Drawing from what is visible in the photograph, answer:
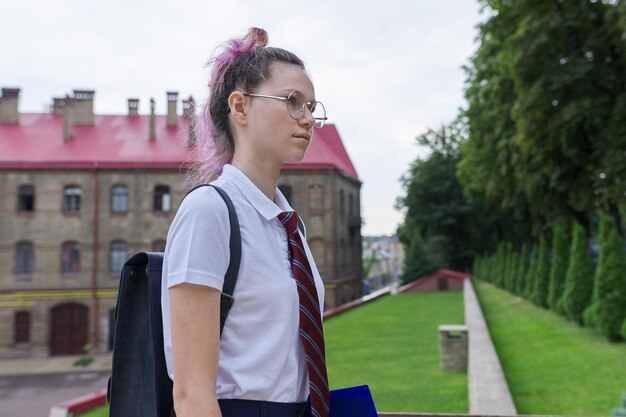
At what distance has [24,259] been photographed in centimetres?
3244

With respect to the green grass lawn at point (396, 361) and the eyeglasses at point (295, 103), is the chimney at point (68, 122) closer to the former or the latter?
the green grass lawn at point (396, 361)

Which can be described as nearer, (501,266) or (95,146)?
(95,146)

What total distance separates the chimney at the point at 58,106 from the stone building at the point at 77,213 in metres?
1.35

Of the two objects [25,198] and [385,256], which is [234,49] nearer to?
[25,198]

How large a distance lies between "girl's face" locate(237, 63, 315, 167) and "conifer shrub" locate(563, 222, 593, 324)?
16948mm

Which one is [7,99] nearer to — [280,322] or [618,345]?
[618,345]

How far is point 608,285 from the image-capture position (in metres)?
14.5

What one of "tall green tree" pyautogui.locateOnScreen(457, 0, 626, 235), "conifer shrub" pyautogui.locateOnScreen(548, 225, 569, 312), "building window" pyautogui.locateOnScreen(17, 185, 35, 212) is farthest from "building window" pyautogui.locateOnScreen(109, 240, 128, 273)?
"conifer shrub" pyautogui.locateOnScreen(548, 225, 569, 312)

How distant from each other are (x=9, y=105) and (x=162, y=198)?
10935 millimetres

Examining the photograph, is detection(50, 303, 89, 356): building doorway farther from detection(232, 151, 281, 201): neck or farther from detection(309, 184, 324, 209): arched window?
detection(232, 151, 281, 201): neck

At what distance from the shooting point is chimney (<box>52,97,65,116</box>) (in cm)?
3727

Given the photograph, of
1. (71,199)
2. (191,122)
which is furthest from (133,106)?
(191,122)

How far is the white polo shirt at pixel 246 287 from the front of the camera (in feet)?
5.34

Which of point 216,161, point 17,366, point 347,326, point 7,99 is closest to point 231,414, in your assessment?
point 216,161
